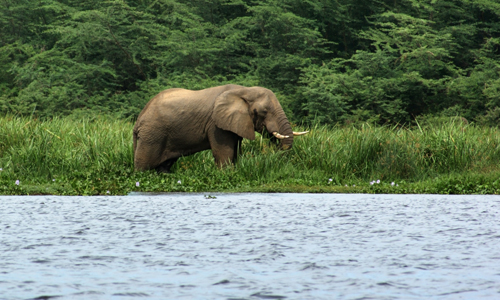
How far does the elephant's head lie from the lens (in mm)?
11461

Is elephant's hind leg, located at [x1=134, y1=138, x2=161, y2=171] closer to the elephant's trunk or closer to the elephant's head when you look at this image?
the elephant's head

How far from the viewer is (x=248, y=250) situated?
544 cm

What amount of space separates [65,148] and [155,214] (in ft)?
19.7

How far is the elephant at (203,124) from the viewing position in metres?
11.6

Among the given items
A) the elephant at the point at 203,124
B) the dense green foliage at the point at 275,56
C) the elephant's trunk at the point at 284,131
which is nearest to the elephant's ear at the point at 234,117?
the elephant at the point at 203,124

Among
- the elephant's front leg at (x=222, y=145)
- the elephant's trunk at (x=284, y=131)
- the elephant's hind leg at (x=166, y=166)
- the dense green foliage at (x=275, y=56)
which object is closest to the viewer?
the elephant's front leg at (x=222, y=145)

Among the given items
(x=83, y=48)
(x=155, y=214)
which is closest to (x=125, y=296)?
(x=155, y=214)

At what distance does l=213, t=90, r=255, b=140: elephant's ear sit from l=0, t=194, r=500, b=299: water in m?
2.70

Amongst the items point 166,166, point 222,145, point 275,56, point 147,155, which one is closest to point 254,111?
point 222,145

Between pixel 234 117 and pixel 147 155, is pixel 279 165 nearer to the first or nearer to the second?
pixel 234 117

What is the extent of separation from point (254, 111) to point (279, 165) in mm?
1041

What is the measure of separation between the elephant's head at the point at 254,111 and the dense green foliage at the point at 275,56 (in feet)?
33.8

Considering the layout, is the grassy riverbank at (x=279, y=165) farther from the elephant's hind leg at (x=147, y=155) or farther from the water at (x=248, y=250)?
the water at (x=248, y=250)

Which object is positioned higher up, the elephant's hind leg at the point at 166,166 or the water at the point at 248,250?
the water at the point at 248,250
